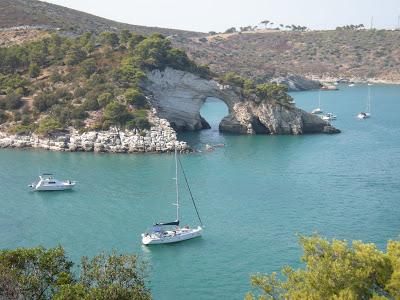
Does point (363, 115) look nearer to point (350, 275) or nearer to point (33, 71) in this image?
point (33, 71)

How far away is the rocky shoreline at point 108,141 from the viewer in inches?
3386

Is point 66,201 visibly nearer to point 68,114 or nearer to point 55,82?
point 68,114

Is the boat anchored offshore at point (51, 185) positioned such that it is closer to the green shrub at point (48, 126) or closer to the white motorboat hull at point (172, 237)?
the white motorboat hull at point (172, 237)

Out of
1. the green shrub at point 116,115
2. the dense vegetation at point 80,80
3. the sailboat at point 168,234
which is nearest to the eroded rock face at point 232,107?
the dense vegetation at point 80,80

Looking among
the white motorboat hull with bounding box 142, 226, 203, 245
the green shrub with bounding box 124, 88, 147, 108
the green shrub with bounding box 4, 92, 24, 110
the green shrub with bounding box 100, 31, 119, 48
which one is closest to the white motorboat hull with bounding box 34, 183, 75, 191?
the white motorboat hull with bounding box 142, 226, 203, 245

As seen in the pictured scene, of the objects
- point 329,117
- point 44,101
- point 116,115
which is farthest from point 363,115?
point 44,101

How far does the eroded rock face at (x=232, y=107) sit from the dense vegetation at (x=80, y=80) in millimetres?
2860

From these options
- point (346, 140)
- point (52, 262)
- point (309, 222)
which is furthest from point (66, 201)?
point (346, 140)

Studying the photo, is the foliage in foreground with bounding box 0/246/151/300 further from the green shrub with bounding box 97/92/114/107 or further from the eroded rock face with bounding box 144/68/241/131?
the eroded rock face with bounding box 144/68/241/131

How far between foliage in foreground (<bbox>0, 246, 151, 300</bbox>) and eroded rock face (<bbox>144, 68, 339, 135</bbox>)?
241ft

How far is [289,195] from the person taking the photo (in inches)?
2552

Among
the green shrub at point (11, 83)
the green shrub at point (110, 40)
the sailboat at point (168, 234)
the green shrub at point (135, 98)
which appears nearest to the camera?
the sailboat at point (168, 234)

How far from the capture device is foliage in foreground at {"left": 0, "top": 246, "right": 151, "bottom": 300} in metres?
26.8

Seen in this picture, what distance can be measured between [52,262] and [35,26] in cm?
11469
